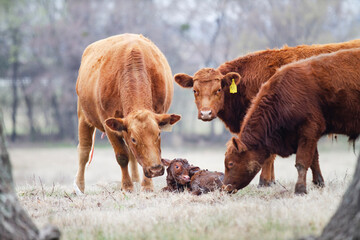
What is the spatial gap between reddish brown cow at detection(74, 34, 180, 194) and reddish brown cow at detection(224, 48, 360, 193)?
1.08m

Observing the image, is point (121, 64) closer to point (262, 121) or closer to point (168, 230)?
point (262, 121)

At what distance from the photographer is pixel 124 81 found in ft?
23.3

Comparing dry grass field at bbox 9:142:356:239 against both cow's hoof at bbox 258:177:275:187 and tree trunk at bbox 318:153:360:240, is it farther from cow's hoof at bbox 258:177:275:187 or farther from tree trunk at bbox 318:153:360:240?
cow's hoof at bbox 258:177:275:187

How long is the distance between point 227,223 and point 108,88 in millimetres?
3698

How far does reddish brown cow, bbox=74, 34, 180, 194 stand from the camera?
6430mm

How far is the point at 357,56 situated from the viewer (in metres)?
6.28

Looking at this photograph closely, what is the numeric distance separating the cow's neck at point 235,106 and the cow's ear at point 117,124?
2148mm

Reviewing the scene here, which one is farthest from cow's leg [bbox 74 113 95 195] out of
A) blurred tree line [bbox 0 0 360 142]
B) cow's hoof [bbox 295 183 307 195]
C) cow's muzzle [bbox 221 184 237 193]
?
blurred tree line [bbox 0 0 360 142]

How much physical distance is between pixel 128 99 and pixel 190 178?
1478mm

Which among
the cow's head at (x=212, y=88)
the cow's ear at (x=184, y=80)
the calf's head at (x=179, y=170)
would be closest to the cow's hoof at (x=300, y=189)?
the calf's head at (x=179, y=170)

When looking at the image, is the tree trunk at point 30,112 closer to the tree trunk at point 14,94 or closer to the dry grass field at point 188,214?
the tree trunk at point 14,94

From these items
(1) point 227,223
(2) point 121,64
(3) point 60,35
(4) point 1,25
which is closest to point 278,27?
(3) point 60,35

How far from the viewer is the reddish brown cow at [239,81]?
7.76 meters

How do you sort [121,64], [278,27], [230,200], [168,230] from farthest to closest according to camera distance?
[278,27], [121,64], [230,200], [168,230]
